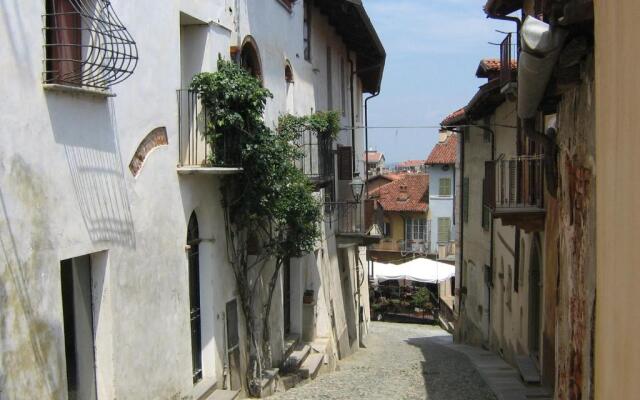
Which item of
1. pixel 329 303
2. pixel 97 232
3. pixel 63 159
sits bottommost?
pixel 329 303

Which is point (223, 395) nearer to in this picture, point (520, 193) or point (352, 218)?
point (520, 193)

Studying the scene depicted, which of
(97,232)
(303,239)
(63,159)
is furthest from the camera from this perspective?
(303,239)

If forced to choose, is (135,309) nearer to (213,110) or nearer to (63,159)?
(63,159)

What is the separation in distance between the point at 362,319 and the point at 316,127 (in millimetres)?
15106

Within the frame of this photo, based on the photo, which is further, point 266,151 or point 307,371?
point 307,371

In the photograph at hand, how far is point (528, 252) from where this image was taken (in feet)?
49.2

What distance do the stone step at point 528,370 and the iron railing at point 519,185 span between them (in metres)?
2.93

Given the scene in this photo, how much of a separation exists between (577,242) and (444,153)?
4467 cm

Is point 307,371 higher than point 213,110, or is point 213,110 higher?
point 213,110


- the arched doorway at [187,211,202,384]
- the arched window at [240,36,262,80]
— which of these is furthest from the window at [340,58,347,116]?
the arched doorway at [187,211,202,384]

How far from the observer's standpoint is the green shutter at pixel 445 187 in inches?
2084

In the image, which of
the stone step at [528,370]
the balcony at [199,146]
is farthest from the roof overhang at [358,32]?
the stone step at [528,370]

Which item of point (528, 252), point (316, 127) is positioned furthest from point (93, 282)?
point (528, 252)

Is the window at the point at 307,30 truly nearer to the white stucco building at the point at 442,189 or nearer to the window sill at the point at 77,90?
the window sill at the point at 77,90
